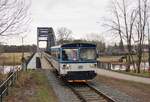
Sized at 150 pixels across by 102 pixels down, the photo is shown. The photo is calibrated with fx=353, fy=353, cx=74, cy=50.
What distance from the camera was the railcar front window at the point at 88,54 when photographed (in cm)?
2345

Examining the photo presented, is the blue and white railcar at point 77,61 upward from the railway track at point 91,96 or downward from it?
upward

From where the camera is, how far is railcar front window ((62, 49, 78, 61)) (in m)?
23.2

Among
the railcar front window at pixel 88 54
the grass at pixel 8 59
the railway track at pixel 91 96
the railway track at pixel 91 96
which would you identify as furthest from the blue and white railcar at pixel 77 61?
the grass at pixel 8 59

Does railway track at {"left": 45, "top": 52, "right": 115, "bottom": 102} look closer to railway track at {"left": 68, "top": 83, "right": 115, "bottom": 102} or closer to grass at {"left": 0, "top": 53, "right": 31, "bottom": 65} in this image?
railway track at {"left": 68, "top": 83, "right": 115, "bottom": 102}

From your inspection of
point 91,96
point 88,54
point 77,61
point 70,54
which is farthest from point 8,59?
point 91,96

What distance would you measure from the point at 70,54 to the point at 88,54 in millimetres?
1215

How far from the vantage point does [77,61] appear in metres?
23.1

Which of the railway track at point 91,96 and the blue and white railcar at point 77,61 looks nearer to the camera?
the railway track at point 91,96

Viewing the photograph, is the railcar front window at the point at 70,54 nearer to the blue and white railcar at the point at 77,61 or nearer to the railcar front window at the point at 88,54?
the blue and white railcar at the point at 77,61

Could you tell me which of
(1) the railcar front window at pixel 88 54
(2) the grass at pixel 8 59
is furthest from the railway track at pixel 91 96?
(2) the grass at pixel 8 59

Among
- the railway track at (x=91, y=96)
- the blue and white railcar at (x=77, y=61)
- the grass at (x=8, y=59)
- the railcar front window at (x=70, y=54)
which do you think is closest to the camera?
the railway track at (x=91, y=96)

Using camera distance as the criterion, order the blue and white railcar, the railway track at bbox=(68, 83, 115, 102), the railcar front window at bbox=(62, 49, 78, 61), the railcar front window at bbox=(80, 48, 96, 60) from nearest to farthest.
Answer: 1. the railway track at bbox=(68, 83, 115, 102)
2. the blue and white railcar
3. the railcar front window at bbox=(62, 49, 78, 61)
4. the railcar front window at bbox=(80, 48, 96, 60)

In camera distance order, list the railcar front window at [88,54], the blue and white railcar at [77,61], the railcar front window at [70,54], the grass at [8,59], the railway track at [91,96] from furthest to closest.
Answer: the railcar front window at [88,54], the railcar front window at [70,54], the blue and white railcar at [77,61], the grass at [8,59], the railway track at [91,96]

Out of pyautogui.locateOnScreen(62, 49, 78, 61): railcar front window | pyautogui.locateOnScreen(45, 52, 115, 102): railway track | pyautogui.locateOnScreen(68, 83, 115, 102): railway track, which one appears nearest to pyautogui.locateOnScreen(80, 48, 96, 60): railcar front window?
pyautogui.locateOnScreen(62, 49, 78, 61): railcar front window
